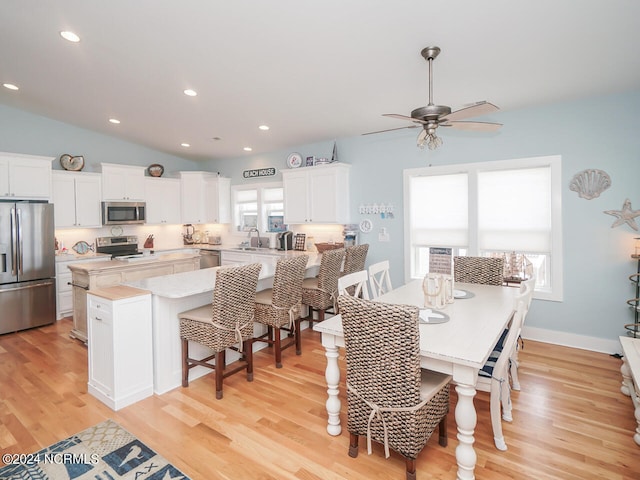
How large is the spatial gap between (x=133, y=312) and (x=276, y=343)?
4.28 feet

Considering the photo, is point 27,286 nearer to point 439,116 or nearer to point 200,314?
point 200,314

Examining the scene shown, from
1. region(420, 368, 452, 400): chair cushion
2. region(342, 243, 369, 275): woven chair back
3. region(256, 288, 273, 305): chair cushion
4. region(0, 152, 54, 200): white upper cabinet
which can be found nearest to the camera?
region(420, 368, 452, 400): chair cushion

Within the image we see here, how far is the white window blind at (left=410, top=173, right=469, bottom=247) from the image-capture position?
4.44m

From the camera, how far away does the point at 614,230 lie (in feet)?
11.6

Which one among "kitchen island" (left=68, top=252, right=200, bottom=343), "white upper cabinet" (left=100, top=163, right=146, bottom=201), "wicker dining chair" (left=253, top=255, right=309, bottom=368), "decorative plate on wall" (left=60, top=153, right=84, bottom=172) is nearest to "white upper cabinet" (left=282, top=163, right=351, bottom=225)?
"kitchen island" (left=68, top=252, right=200, bottom=343)

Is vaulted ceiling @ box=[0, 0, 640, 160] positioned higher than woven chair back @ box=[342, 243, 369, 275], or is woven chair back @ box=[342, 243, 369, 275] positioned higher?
vaulted ceiling @ box=[0, 0, 640, 160]

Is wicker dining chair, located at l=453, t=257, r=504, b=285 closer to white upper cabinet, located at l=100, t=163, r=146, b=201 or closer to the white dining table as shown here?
the white dining table

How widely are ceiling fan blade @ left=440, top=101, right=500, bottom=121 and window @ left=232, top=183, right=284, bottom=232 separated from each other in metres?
4.25

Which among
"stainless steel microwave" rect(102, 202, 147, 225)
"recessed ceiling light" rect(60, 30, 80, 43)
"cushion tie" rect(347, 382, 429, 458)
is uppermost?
"recessed ceiling light" rect(60, 30, 80, 43)

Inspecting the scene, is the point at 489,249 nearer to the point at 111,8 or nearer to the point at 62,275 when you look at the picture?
the point at 111,8

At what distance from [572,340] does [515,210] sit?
1544 mm

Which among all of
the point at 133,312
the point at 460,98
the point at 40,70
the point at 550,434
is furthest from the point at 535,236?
the point at 40,70

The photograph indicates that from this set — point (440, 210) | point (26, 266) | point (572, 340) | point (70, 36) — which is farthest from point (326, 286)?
point (26, 266)

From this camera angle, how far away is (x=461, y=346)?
1.85 m
